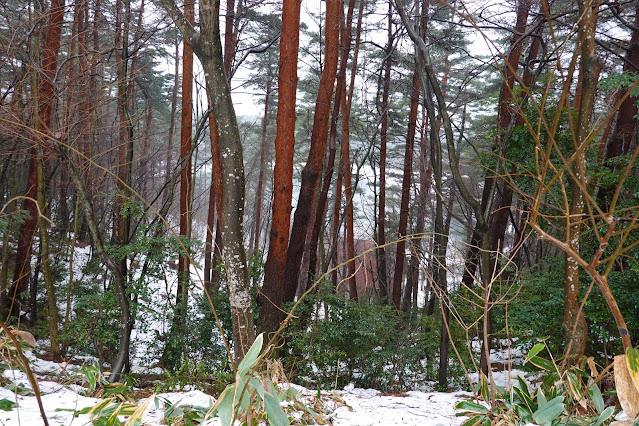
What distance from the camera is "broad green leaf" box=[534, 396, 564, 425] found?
1.66 m

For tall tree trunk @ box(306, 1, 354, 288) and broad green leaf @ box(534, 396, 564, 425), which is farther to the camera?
tall tree trunk @ box(306, 1, 354, 288)

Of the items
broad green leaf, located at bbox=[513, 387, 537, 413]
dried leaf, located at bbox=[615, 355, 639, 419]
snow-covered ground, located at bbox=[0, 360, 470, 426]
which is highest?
dried leaf, located at bbox=[615, 355, 639, 419]

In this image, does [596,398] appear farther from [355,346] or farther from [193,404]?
[355,346]

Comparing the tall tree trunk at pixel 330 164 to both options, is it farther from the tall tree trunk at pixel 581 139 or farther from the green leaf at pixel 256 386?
the green leaf at pixel 256 386

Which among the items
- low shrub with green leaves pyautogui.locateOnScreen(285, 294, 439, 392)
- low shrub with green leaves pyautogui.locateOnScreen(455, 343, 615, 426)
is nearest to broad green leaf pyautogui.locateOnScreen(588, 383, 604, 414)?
low shrub with green leaves pyautogui.locateOnScreen(455, 343, 615, 426)

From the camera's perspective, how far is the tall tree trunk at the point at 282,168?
5.74m

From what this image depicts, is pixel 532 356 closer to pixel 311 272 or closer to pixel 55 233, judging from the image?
pixel 311 272

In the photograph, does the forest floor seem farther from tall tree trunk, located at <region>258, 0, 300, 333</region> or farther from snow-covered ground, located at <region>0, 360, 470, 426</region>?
tall tree trunk, located at <region>258, 0, 300, 333</region>

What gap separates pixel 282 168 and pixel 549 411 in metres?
4.62

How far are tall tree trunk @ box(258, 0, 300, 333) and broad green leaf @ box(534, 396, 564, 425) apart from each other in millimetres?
4268

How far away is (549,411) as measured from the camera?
169 centimetres

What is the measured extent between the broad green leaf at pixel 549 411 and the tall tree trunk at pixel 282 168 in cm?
427

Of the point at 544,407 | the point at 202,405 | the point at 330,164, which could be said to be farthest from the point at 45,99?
the point at 544,407

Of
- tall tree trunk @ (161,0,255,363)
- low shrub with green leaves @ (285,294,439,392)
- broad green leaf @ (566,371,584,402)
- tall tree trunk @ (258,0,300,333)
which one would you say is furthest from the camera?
low shrub with green leaves @ (285,294,439,392)
